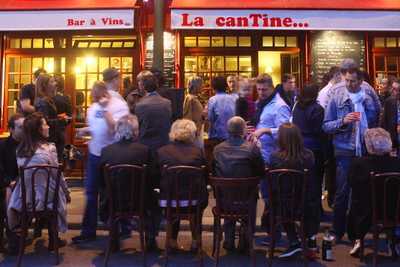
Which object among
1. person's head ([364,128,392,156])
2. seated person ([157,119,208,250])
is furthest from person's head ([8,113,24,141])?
person's head ([364,128,392,156])

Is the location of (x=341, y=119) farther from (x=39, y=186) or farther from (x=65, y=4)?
(x=65, y=4)

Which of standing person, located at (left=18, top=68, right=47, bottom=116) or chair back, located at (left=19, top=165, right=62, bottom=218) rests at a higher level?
standing person, located at (left=18, top=68, right=47, bottom=116)

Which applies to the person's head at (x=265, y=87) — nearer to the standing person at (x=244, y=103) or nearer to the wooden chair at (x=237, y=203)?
the standing person at (x=244, y=103)

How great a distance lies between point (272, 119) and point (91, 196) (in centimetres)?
229

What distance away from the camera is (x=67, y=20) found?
934 centimetres

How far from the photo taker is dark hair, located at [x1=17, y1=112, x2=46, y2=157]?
18.7ft

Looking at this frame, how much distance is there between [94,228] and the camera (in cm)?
638

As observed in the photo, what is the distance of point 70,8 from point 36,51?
158 centimetres

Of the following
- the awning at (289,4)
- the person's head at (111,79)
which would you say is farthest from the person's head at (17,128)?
the awning at (289,4)

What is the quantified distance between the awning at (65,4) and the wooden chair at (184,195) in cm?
470

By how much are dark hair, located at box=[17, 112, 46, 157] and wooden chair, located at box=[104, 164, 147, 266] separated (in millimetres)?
895

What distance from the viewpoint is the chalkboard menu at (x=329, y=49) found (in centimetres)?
1018

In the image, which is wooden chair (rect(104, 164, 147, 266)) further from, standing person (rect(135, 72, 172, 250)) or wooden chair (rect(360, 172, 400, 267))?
wooden chair (rect(360, 172, 400, 267))

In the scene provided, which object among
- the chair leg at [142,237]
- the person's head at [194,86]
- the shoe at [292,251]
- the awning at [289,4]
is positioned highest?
the awning at [289,4]
